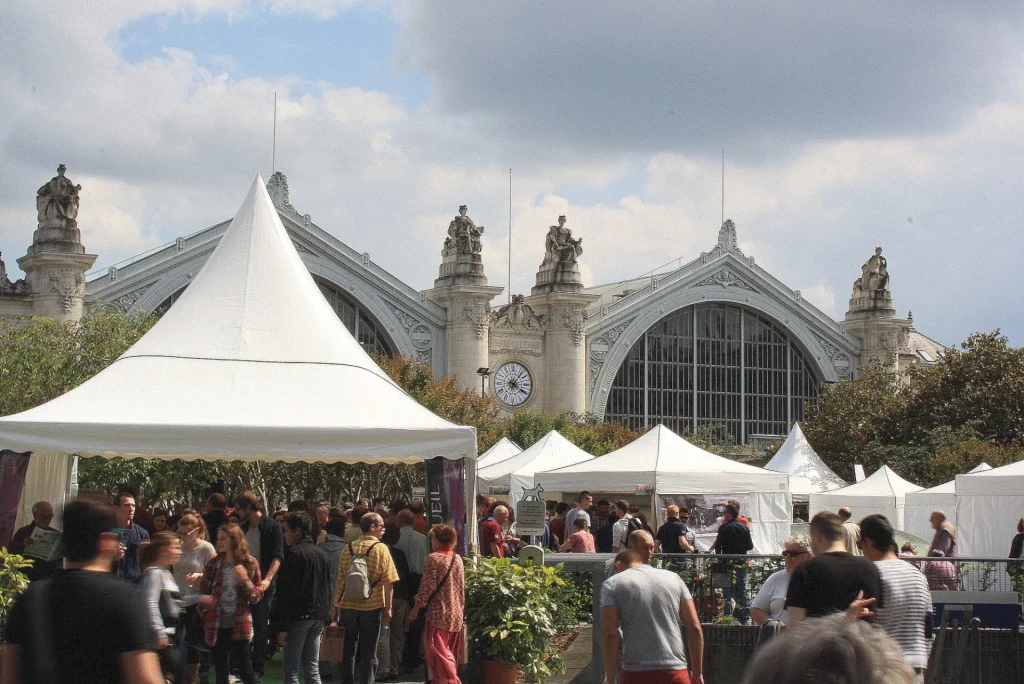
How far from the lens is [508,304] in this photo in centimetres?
5466

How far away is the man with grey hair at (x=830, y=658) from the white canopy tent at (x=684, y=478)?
18.2 metres

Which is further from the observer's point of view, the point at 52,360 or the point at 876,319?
the point at 876,319

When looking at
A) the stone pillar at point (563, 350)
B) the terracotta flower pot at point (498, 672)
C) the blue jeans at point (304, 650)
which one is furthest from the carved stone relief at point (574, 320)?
the blue jeans at point (304, 650)

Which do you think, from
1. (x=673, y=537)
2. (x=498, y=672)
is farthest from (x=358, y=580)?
(x=673, y=537)

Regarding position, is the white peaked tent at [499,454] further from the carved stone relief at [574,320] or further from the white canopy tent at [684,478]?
the carved stone relief at [574,320]

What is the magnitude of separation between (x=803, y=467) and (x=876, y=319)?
116 feet

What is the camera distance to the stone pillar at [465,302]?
5212 centimetres

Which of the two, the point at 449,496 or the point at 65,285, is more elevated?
the point at 65,285

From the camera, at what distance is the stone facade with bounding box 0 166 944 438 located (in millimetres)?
44531

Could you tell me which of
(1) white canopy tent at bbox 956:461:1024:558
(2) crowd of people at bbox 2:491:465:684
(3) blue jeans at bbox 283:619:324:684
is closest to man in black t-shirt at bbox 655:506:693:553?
(1) white canopy tent at bbox 956:461:1024:558

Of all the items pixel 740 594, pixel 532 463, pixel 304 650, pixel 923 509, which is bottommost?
pixel 304 650

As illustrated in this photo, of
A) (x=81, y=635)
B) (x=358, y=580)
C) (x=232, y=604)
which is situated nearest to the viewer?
(x=81, y=635)

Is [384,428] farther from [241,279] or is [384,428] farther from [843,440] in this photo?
[843,440]

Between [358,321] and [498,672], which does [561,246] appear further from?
[498,672]
